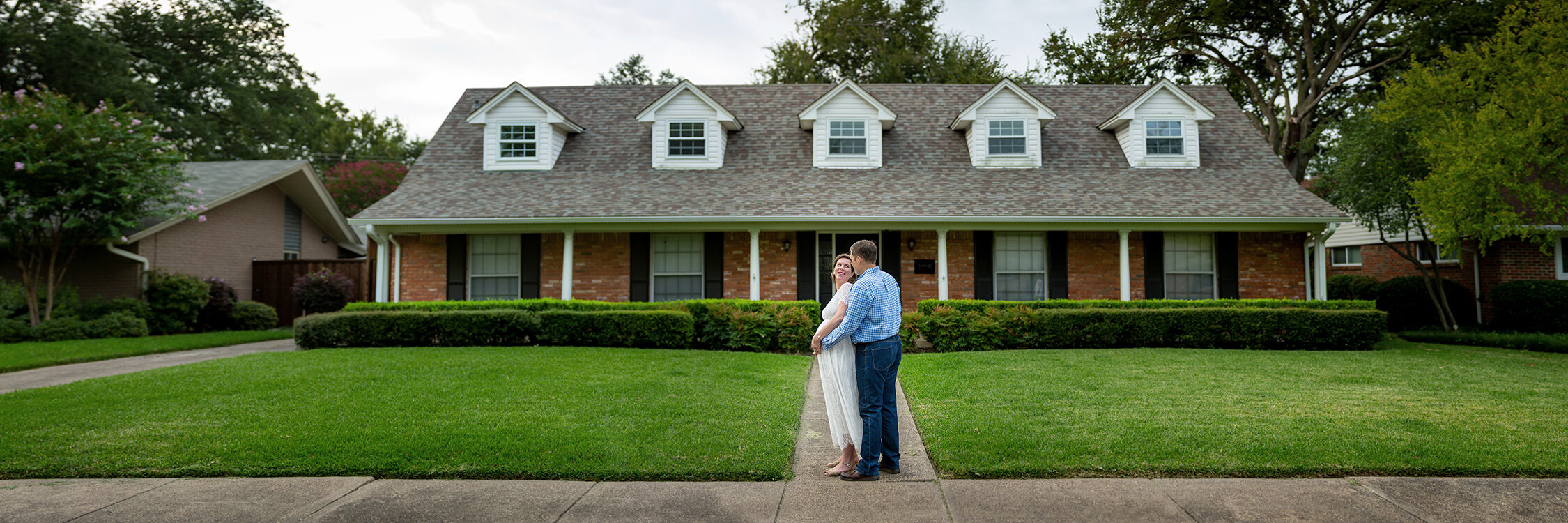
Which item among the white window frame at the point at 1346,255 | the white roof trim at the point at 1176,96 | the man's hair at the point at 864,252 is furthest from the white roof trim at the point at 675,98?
the white window frame at the point at 1346,255

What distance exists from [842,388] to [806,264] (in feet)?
31.5

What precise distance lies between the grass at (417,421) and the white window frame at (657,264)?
17.0 feet

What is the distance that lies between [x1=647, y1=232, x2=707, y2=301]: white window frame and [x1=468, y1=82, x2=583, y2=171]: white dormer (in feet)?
10.0

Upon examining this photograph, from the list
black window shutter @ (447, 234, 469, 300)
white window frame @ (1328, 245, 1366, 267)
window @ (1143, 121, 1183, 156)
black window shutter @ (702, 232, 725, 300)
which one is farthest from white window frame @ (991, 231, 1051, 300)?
white window frame @ (1328, 245, 1366, 267)

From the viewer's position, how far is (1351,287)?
60.4 ft

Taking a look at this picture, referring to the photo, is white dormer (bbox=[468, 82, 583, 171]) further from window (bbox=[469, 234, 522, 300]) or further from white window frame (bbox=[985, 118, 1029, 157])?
white window frame (bbox=[985, 118, 1029, 157])

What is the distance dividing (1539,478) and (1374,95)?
21391mm

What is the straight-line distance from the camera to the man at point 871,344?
455 centimetres

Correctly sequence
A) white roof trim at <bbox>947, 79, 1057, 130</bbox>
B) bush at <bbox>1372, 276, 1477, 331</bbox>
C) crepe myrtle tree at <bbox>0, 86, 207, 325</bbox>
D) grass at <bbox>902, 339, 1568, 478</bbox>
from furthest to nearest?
bush at <bbox>1372, 276, 1477, 331</bbox> < white roof trim at <bbox>947, 79, 1057, 130</bbox> < crepe myrtle tree at <bbox>0, 86, 207, 325</bbox> < grass at <bbox>902, 339, 1568, 478</bbox>

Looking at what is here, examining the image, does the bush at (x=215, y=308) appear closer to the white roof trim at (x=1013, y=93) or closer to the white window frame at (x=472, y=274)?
the white window frame at (x=472, y=274)

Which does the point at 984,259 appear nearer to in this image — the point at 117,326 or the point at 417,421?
the point at 417,421

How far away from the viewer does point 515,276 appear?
1446 centimetres

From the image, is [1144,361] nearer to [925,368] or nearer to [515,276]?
[925,368]

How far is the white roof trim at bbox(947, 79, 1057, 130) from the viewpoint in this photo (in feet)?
50.1
